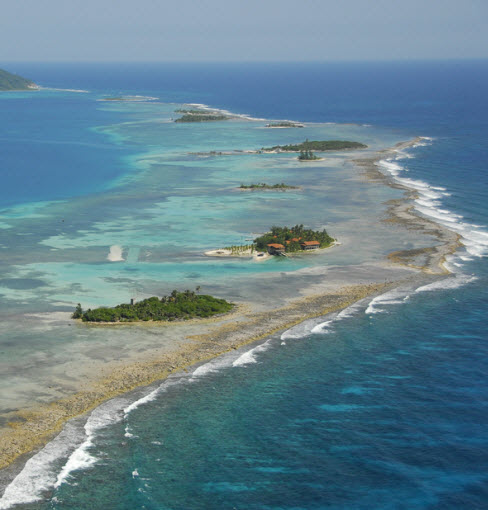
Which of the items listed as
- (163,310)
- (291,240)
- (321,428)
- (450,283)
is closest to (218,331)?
(163,310)

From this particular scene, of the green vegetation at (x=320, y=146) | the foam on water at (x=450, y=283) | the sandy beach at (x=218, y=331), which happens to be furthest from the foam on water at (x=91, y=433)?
the green vegetation at (x=320, y=146)

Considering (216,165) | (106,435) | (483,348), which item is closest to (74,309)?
(106,435)

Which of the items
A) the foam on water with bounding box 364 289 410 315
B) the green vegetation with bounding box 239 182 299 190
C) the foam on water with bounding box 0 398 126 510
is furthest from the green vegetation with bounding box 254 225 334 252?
the foam on water with bounding box 0 398 126 510

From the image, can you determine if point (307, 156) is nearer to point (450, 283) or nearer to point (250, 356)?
point (450, 283)

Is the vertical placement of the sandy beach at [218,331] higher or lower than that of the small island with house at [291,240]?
lower

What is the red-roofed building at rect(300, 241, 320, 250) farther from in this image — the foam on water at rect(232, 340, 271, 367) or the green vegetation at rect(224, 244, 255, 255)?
the foam on water at rect(232, 340, 271, 367)

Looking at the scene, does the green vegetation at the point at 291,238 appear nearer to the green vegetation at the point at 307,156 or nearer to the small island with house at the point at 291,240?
the small island with house at the point at 291,240
